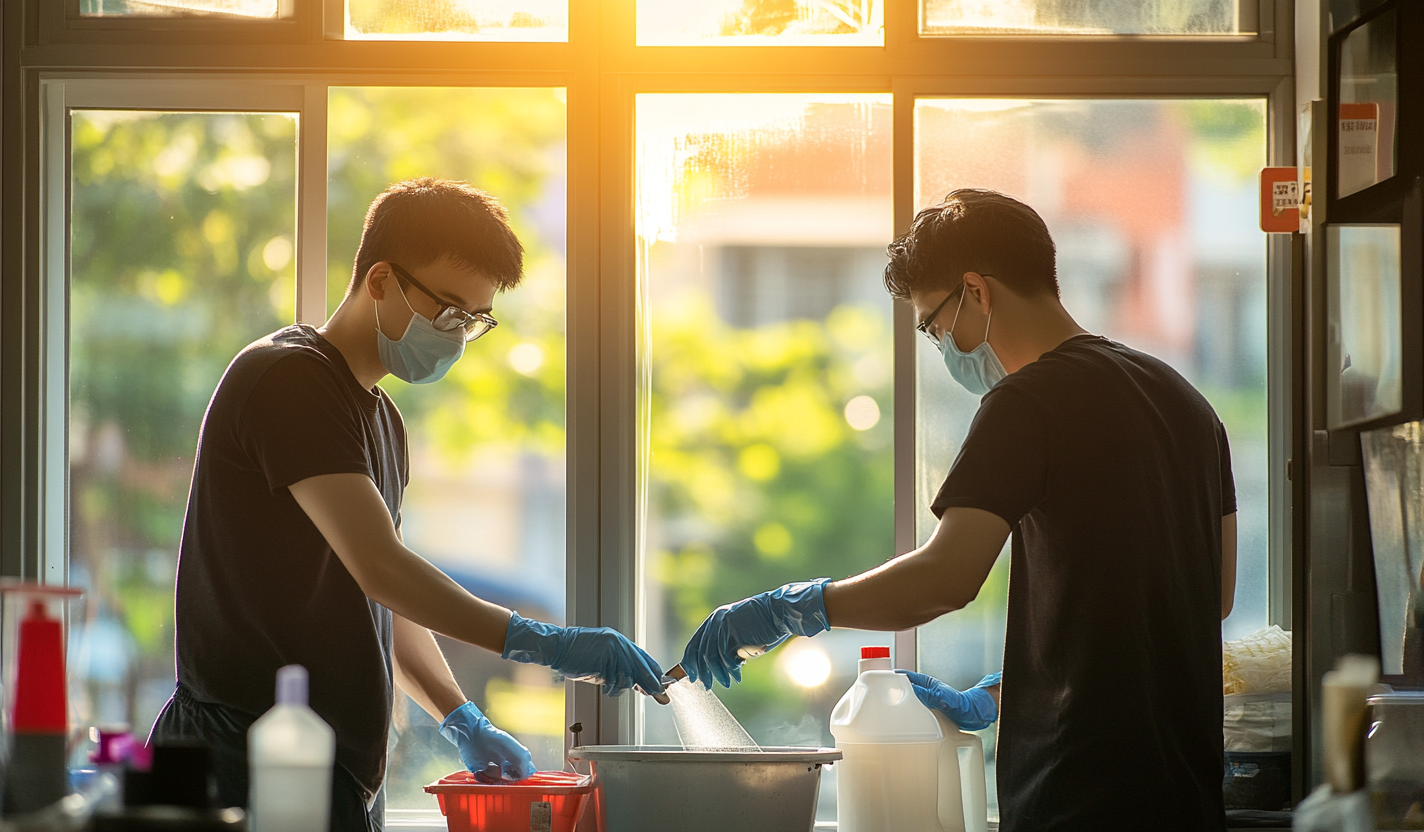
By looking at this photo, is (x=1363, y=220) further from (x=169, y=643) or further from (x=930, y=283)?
(x=169, y=643)

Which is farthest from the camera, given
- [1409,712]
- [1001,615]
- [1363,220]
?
[1001,615]

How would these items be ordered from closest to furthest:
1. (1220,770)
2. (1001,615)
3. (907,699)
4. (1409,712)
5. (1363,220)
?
1. (1409,712)
2. (1220,770)
3. (1363,220)
4. (907,699)
5. (1001,615)

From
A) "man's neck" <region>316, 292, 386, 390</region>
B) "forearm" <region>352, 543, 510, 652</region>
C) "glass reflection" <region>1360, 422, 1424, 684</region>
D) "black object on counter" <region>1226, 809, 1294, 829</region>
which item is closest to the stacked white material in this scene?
"black object on counter" <region>1226, 809, 1294, 829</region>

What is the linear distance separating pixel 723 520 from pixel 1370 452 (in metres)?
1.10

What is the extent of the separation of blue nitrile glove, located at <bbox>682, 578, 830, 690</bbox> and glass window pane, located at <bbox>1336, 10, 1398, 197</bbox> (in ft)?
3.24

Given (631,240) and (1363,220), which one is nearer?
(1363,220)

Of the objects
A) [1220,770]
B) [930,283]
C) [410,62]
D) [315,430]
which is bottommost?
[1220,770]

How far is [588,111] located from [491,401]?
1.96ft

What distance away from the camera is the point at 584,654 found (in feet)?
5.95

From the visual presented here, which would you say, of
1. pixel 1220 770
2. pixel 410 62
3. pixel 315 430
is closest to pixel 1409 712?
pixel 1220 770

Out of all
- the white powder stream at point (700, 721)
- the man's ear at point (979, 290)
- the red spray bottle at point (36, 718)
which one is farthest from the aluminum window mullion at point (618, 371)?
the red spray bottle at point (36, 718)

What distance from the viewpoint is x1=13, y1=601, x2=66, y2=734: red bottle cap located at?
99 centimetres

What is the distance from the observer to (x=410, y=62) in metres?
2.33

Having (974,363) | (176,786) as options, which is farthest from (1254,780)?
(176,786)
